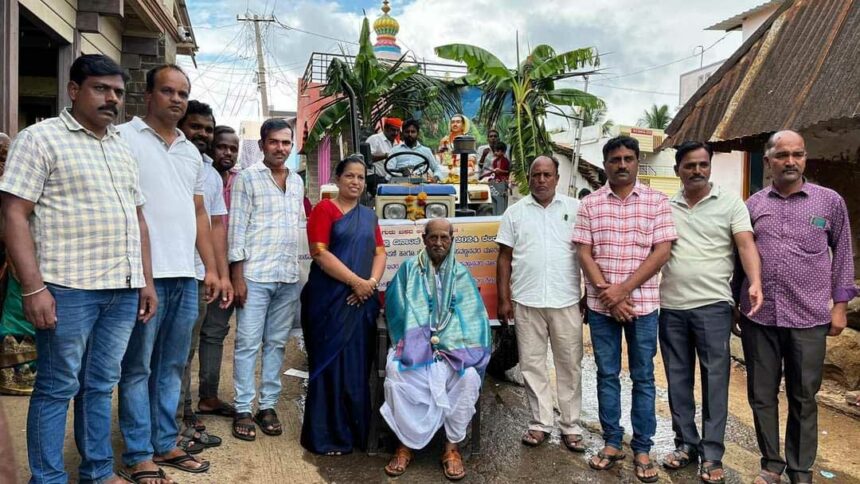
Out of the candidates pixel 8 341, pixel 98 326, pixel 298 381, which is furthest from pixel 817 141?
pixel 8 341

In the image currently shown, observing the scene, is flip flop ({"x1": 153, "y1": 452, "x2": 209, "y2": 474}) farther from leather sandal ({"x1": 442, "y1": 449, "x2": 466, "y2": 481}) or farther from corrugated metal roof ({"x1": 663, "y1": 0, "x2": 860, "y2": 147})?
corrugated metal roof ({"x1": 663, "y1": 0, "x2": 860, "y2": 147})

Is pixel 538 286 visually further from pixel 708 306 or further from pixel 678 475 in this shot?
pixel 678 475

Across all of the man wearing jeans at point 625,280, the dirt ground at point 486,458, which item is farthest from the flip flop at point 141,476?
the man wearing jeans at point 625,280

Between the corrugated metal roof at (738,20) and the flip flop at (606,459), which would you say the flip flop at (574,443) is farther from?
the corrugated metal roof at (738,20)

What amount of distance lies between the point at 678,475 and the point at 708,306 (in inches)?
40.6

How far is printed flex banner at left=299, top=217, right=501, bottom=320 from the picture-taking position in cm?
426

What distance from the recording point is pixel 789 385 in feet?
11.1

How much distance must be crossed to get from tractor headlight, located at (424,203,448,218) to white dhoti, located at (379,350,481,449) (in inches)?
57.9

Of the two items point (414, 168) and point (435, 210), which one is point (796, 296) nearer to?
point (435, 210)

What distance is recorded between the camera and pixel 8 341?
4141mm

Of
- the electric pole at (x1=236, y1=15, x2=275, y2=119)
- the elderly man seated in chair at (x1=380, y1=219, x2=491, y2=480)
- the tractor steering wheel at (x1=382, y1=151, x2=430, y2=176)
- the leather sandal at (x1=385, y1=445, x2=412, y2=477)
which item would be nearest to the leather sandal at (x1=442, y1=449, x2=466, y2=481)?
the elderly man seated in chair at (x1=380, y1=219, x2=491, y2=480)

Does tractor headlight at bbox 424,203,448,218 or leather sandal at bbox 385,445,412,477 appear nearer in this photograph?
leather sandal at bbox 385,445,412,477

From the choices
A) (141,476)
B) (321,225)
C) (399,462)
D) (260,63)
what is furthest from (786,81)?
(260,63)

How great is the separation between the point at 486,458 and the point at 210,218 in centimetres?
221
